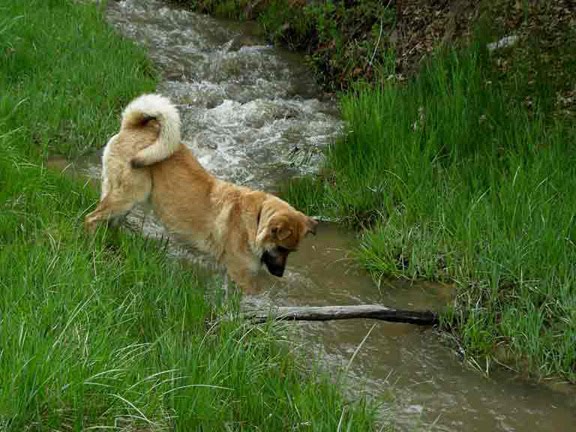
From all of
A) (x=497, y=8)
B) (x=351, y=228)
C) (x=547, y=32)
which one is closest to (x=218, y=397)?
(x=351, y=228)

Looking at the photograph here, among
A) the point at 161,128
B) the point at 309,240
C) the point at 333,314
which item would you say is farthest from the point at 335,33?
the point at 333,314

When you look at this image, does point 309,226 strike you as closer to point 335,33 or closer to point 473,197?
point 473,197

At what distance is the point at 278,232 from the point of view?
5.44 m

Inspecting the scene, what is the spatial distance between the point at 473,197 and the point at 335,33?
515cm

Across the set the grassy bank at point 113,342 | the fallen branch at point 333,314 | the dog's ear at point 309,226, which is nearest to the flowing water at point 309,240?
the fallen branch at point 333,314

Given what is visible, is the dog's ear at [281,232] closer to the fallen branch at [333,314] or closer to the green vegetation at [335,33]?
the fallen branch at [333,314]

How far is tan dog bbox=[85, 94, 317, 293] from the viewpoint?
5.75 metres

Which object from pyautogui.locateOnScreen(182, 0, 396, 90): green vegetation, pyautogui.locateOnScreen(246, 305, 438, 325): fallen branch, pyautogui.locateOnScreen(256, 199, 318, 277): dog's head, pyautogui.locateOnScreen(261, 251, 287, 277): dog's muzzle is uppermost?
pyautogui.locateOnScreen(182, 0, 396, 90): green vegetation

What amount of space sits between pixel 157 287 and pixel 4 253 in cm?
90

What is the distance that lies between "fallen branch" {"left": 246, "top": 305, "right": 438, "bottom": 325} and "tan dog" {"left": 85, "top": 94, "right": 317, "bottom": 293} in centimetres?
85

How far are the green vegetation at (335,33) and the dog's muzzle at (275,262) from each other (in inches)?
154

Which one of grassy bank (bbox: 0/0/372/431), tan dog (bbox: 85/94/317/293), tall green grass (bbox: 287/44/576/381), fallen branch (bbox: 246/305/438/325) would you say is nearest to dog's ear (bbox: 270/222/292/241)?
tan dog (bbox: 85/94/317/293)

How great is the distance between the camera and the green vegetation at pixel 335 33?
388 inches

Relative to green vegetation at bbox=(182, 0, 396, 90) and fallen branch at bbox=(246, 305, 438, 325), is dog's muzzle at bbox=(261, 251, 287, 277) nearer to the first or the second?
fallen branch at bbox=(246, 305, 438, 325)
